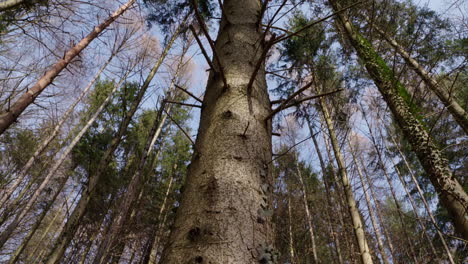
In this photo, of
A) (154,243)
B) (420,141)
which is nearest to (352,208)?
(420,141)

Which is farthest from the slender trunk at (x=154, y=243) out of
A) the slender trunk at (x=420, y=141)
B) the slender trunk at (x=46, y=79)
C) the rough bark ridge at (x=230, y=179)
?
the slender trunk at (x=46, y=79)

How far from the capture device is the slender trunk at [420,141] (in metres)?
2.68

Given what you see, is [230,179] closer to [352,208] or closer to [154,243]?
[352,208]

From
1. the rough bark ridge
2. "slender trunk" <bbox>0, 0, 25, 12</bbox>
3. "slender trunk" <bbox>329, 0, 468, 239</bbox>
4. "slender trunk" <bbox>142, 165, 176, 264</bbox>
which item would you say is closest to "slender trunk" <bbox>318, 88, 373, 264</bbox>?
"slender trunk" <bbox>329, 0, 468, 239</bbox>

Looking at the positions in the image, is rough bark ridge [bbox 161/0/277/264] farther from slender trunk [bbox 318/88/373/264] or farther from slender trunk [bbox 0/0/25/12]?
slender trunk [bbox 318/88/373/264]

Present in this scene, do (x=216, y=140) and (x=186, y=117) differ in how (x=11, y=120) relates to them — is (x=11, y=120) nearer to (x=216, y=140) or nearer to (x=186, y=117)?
(x=216, y=140)

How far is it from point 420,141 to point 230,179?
3453 millimetres

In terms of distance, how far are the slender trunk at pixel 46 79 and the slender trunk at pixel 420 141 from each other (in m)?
4.82

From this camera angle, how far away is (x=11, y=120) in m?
3.63

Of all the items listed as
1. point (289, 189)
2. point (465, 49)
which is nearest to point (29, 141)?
point (289, 189)

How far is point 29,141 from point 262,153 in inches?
622

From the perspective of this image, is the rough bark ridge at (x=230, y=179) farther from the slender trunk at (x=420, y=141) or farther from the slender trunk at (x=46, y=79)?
the slender trunk at (x=46, y=79)

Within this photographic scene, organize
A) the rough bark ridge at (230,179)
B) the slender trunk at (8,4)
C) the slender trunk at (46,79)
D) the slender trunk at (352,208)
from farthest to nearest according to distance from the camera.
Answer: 1. the slender trunk at (352,208)
2. the slender trunk at (46,79)
3. the slender trunk at (8,4)
4. the rough bark ridge at (230,179)

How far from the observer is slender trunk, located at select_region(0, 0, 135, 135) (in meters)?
3.59
